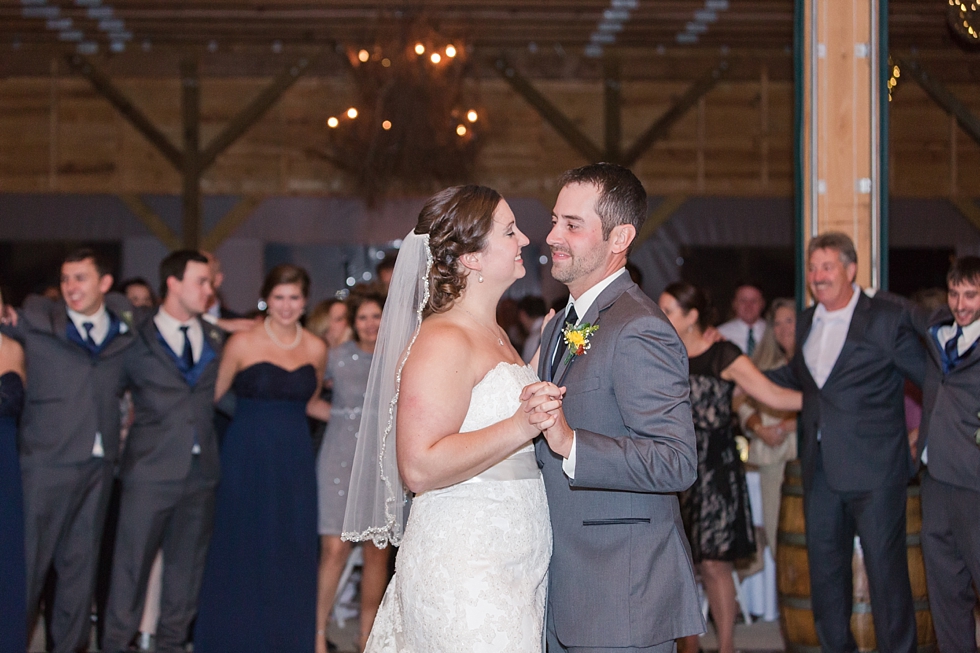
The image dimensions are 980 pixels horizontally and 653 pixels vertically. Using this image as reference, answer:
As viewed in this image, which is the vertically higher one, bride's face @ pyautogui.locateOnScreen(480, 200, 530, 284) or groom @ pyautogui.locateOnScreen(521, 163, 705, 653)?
bride's face @ pyautogui.locateOnScreen(480, 200, 530, 284)

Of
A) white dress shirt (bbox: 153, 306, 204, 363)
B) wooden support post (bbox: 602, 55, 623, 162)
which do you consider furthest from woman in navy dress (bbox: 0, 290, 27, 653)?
wooden support post (bbox: 602, 55, 623, 162)

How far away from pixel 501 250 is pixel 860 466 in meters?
2.13

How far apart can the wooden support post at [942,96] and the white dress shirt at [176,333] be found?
8710mm

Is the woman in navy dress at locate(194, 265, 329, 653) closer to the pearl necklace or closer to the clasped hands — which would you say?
the pearl necklace

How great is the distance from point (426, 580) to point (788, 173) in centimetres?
910

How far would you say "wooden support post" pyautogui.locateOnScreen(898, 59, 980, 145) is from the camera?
1063 cm

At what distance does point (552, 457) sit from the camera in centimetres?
247

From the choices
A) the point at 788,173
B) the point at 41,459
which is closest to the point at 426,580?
the point at 41,459

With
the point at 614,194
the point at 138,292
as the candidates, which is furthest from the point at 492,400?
the point at 138,292

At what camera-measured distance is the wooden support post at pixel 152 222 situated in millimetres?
10320

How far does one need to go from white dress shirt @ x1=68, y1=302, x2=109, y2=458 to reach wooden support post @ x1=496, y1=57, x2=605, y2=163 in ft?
22.1

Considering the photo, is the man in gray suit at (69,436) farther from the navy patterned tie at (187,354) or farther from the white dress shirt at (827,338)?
the white dress shirt at (827,338)

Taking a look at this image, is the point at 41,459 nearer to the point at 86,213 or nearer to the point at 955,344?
the point at 955,344

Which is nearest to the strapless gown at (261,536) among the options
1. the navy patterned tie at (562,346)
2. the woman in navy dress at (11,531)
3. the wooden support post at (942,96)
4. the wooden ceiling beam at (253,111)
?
the woman in navy dress at (11,531)
